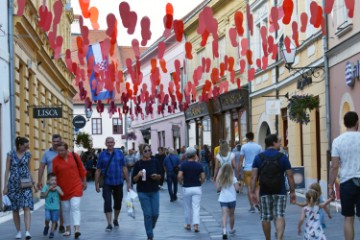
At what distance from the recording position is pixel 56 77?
3141 centimetres

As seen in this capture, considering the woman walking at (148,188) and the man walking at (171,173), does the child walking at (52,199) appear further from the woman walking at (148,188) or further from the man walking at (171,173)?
the man walking at (171,173)

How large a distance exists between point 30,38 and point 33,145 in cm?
347

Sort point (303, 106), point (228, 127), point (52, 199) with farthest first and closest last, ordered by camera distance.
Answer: point (228, 127), point (303, 106), point (52, 199)

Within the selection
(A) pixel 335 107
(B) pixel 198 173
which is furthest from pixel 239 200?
(B) pixel 198 173

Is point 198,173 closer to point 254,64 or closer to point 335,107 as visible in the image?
point 335,107

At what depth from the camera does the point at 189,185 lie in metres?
13.8

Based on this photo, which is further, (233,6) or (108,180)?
(233,6)

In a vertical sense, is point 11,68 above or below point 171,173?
above

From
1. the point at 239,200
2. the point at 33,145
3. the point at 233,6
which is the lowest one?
the point at 239,200

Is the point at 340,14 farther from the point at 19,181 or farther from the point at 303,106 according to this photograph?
the point at 19,181

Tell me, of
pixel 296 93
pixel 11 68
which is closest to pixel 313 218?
pixel 11 68

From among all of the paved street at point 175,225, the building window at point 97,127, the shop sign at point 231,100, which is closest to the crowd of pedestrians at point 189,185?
the paved street at point 175,225

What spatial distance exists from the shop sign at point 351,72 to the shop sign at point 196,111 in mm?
22227

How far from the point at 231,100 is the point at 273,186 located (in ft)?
79.1
